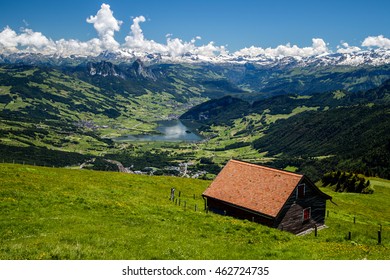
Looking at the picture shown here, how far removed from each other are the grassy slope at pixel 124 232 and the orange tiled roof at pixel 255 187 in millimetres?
5507

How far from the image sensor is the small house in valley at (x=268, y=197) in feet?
147

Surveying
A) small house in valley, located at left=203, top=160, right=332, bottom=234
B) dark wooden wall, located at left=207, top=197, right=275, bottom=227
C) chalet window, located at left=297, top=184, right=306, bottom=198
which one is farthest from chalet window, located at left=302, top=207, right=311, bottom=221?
dark wooden wall, located at left=207, top=197, right=275, bottom=227

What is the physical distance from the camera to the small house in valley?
44.7 m

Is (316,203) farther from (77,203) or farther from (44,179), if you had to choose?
(44,179)

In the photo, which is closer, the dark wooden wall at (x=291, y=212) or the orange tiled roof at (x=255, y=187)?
the dark wooden wall at (x=291, y=212)

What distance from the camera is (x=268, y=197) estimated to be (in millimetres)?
45844

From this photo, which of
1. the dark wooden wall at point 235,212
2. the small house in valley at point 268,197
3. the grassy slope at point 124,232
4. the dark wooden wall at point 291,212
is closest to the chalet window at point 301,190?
the small house in valley at point 268,197

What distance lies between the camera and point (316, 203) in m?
49.9

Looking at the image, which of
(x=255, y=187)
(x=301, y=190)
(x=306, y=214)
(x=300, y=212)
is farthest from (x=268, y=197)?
(x=306, y=214)

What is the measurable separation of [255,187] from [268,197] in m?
2.71

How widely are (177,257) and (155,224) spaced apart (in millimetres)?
11670

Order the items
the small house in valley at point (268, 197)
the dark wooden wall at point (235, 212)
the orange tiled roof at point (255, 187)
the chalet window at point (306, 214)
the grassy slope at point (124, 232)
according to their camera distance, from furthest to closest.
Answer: the chalet window at point (306, 214), the orange tiled roof at point (255, 187), the small house in valley at point (268, 197), the dark wooden wall at point (235, 212), the grassy slope at point (124, 232)

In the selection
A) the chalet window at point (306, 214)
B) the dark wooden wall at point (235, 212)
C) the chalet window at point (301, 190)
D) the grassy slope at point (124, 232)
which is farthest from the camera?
the chalet window at point (306, 214)

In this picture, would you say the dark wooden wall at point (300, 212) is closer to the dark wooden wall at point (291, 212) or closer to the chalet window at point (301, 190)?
the dark wooden wall at point (291, 212)
